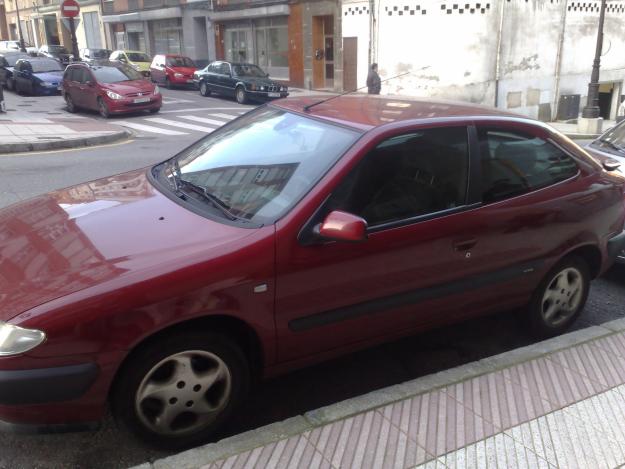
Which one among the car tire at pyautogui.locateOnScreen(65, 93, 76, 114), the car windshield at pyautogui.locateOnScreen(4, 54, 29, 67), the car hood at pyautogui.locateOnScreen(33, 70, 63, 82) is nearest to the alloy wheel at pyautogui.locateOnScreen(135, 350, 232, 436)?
the car tire at pyautogui.locateOnScreen(65, 93, 76, 114)

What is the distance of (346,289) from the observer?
3.15 m

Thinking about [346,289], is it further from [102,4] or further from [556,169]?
[102,4]

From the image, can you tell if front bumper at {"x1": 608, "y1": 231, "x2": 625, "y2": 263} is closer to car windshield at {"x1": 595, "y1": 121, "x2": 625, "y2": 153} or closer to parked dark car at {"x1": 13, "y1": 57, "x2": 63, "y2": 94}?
car windshield at {"x1": 595, "y1": 121, "x2": 625, "y2": 153}

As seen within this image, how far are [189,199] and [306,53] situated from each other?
25.3m

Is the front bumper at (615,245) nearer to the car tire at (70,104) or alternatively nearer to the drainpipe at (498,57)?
the car tire at (70,104)

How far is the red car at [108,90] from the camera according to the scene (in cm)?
1645

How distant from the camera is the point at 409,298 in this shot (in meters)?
3.42

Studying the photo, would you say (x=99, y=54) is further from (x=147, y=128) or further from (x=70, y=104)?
(x=147, y=128)

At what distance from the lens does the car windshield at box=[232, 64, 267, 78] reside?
22.8m

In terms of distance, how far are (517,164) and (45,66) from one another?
74.5 ft

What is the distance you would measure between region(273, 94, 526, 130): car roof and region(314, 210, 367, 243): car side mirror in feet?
2.27

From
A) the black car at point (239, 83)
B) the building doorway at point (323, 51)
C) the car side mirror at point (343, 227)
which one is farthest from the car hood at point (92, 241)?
the building doorway at point (323, 51)

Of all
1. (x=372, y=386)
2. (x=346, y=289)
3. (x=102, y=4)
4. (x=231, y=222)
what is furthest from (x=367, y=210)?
(x=102, y=4)

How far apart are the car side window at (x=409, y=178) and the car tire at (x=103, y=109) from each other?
14699 millimetres
